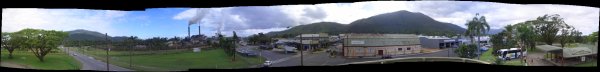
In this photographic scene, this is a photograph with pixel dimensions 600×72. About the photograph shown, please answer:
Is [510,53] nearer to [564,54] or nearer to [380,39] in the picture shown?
[564,54]

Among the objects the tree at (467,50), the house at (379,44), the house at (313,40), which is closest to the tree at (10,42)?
the house at (313,40)

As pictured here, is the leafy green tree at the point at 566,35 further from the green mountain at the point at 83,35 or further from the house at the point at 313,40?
the green mountain at the point at 83,35

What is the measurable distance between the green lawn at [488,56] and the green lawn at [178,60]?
2095 millimetres

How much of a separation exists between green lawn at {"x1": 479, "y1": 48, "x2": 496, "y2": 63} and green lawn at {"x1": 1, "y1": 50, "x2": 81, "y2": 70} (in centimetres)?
383

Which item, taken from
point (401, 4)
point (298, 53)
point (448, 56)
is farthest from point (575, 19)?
point (298, 53)

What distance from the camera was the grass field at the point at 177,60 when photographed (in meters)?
5.93

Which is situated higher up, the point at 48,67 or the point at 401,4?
the point at 401,4

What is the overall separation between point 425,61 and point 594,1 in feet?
5.10

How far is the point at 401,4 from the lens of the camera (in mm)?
5785

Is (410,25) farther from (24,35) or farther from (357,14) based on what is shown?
(24,35)

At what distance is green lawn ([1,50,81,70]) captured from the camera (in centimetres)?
599

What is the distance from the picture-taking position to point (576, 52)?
19.9ft

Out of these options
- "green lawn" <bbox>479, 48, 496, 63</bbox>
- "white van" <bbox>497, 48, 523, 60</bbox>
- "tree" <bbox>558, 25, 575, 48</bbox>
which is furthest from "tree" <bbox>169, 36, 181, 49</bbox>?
"tree" <bbox>558, 25, 575, 48</bbox>

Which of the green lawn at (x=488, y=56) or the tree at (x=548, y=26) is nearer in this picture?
the tree at (x=548, y=26)
